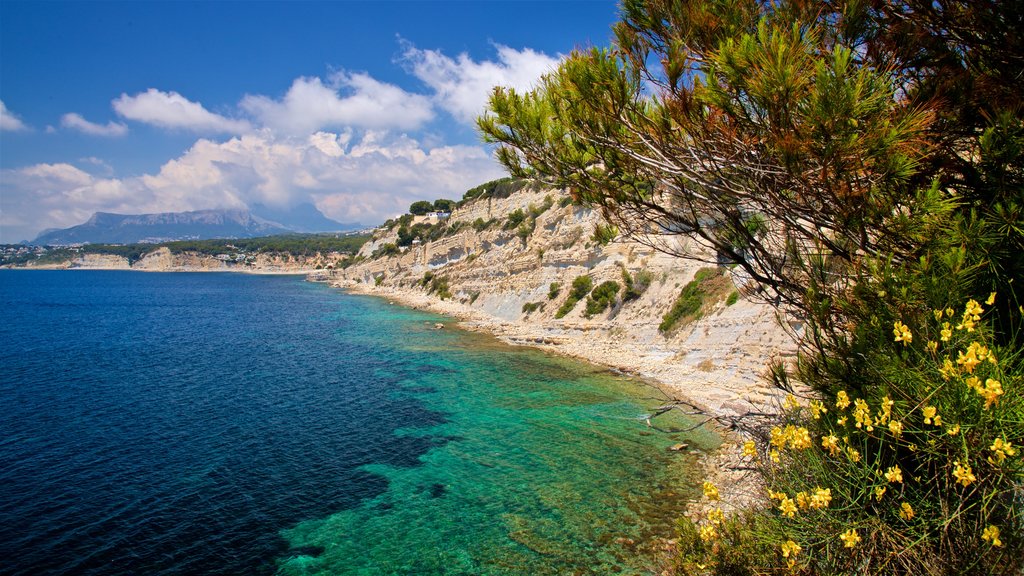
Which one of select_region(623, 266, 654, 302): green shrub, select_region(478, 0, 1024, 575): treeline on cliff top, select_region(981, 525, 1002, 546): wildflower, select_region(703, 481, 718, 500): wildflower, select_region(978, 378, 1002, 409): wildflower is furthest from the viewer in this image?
select_region(623, 266, 654, 302): green shrub

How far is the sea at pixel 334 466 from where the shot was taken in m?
9.98

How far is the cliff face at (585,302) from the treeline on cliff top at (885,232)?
517cm

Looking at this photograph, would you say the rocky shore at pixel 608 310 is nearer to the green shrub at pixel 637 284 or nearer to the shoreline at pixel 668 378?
the shoreline at pixel 668 378

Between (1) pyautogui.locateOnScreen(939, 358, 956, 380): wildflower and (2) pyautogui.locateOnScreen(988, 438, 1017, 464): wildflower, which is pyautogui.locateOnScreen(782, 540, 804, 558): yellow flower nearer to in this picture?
(2) pyautogui.locateOnScreen(988, 438, 1017, 464): wildflower

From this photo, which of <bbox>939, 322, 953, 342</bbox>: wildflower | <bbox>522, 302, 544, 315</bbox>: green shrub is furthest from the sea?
<bbox>522, 302, 544, 315</bbox>: green shrub

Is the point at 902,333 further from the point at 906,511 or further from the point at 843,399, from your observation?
the point at 906,511

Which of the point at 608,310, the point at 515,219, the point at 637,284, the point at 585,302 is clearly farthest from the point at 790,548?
the point at 515,219

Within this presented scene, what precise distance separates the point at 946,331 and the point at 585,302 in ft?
108

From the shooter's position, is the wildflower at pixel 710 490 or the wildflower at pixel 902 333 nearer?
the wildflower at pixel 902 333

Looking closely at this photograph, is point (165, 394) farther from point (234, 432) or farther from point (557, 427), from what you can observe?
point (557, 427)

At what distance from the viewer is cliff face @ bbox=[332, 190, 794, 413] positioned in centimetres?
Answer: 2133

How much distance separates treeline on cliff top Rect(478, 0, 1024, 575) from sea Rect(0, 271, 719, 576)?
1.85 metres

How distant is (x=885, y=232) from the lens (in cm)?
420

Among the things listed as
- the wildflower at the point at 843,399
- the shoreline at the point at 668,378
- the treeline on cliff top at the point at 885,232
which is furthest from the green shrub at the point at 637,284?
the wildflower at the point at 843,399
